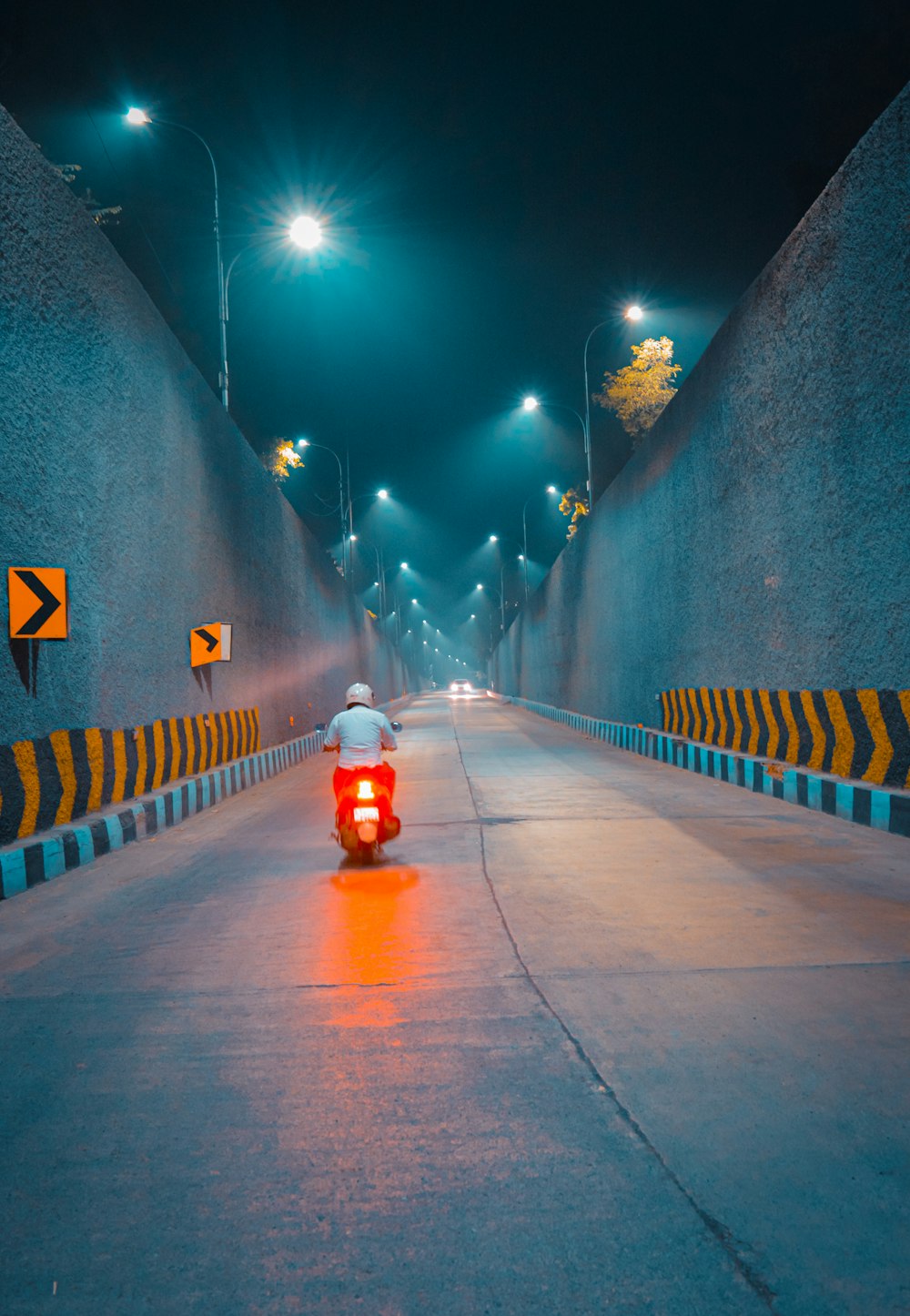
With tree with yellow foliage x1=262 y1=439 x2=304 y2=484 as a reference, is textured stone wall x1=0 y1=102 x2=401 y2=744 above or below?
below

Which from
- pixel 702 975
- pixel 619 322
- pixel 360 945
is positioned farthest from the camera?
pixel 619 322

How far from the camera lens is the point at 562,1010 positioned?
16.2 feet

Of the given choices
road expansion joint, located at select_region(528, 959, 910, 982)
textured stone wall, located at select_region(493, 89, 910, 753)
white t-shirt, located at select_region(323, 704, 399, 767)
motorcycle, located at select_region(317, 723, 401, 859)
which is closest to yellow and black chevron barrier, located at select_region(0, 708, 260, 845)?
white t-shirt, located at select_region(323, 704, 399, 767)

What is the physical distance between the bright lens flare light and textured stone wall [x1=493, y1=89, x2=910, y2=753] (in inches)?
330

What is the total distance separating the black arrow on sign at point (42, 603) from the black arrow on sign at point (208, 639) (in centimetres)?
749

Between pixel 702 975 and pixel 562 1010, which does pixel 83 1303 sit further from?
pixel 702 975

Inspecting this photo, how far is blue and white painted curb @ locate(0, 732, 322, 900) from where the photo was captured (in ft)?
29.6

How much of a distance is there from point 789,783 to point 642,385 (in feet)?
84.9

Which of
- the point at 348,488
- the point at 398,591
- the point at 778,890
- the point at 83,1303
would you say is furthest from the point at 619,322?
the point at 398,591

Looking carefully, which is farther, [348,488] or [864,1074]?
[348,488]

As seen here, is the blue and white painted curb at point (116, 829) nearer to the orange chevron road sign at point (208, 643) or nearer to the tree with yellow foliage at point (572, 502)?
the orange chevron road sign at point (208, 643)

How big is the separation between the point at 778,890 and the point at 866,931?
1.27 m

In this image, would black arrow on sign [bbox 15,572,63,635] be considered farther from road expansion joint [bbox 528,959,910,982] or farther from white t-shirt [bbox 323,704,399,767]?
road expansion joint [bbox 528,959,910,982]

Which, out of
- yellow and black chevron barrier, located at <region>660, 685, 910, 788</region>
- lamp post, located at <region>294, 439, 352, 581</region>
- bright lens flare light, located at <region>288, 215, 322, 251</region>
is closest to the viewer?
yellow and black chevron barrier, located at <region>660, 685, 910, 788</region>
